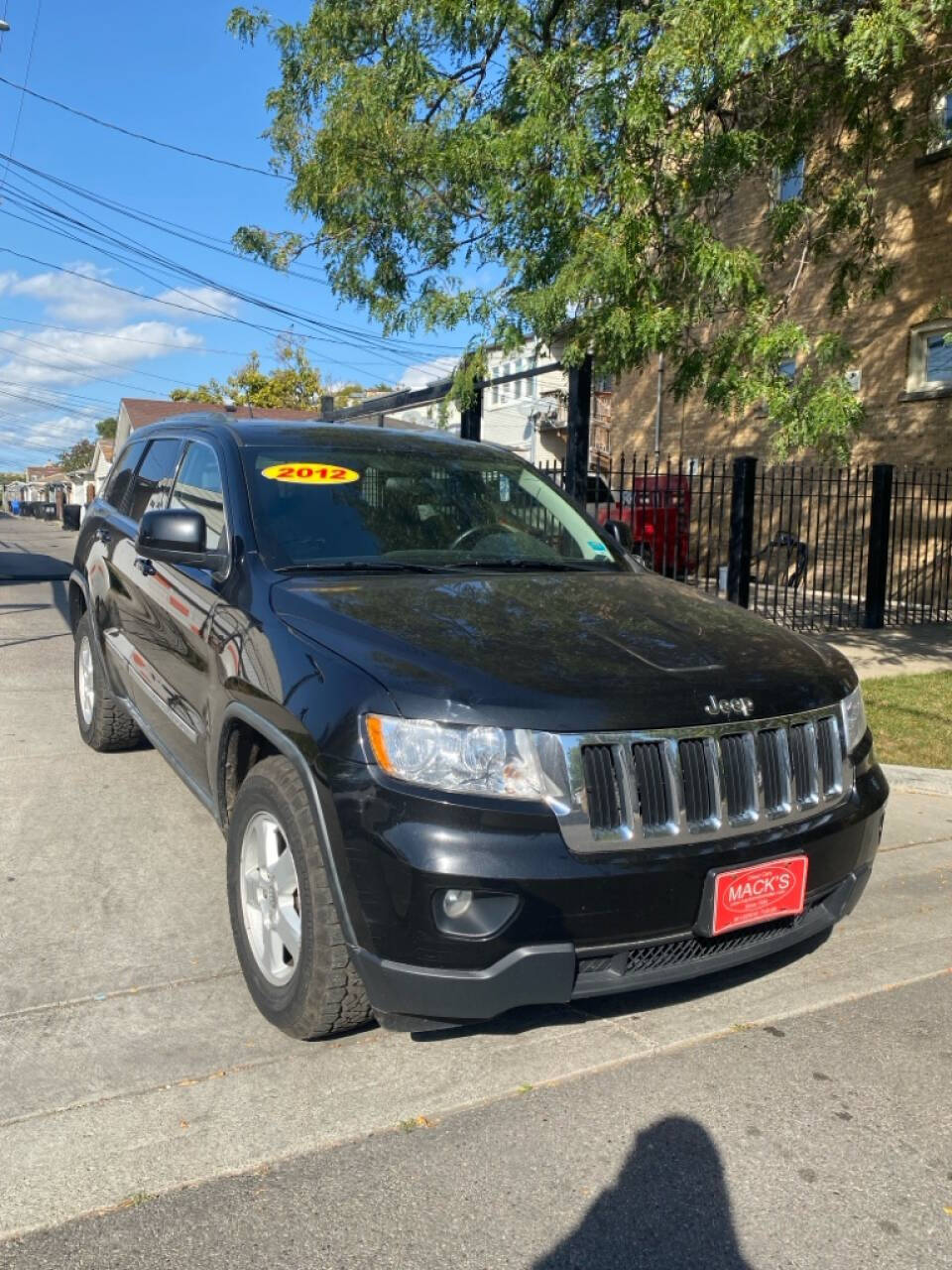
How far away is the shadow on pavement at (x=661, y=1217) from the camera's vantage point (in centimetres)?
232

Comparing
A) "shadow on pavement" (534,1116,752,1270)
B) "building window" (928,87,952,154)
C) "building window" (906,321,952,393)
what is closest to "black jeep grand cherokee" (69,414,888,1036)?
"shadow on pavement" (534,1116,752,1270)

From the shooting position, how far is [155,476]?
5.14 m

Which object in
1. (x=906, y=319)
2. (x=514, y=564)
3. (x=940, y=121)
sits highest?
(x=940, y=121)

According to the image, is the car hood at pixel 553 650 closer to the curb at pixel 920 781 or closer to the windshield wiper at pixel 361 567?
the windshield wiper at pixel 361 567

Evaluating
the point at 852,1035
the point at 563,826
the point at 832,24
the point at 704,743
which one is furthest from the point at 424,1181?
the point at 832,24

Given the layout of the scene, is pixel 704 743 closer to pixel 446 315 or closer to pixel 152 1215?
pixel 152 1215

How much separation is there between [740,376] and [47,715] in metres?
5.63

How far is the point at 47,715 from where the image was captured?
7383 millimetres

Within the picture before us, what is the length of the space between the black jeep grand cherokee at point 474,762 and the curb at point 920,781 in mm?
2868

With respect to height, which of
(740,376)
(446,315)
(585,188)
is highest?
(585,188)

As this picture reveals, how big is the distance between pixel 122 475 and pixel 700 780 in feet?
13.3

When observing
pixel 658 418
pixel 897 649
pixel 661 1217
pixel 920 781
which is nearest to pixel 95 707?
pixel 661 1217

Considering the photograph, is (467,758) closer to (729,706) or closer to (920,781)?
(729,706)

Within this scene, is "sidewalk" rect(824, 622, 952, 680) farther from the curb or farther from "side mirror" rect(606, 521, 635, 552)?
"side mirror" rect(606, 521, 635, 552)
